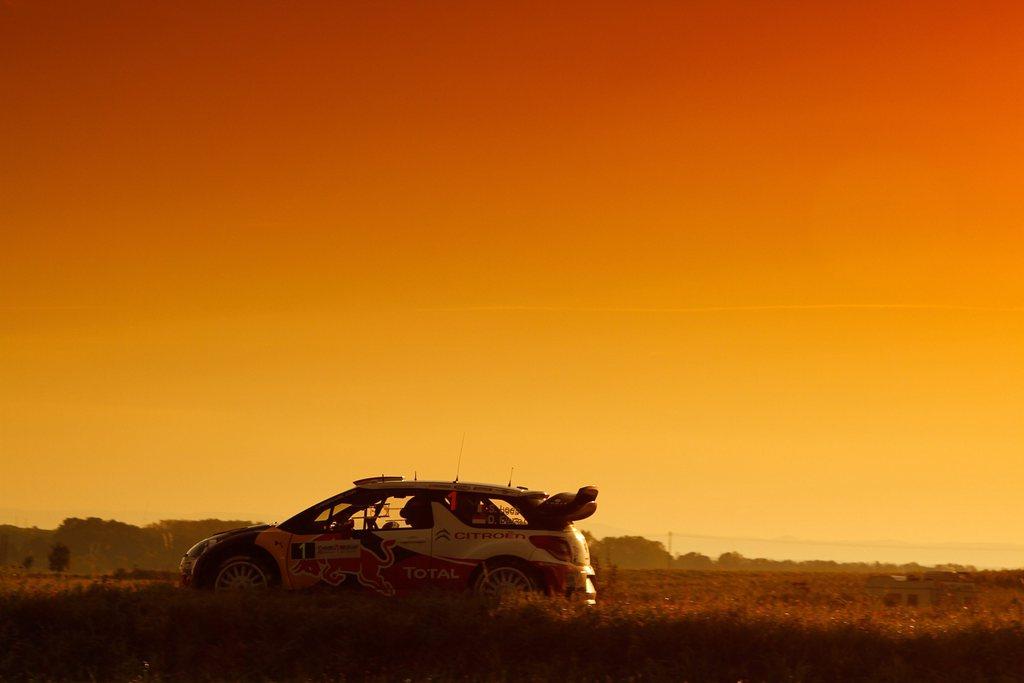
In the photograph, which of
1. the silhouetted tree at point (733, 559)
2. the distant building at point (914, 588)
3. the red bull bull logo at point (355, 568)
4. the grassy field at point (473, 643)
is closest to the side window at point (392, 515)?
the red bull bull logo at point (355, 568)

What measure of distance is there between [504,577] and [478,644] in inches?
107

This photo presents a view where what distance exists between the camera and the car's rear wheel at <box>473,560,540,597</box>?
1983cm

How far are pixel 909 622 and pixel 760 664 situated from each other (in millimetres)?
2492

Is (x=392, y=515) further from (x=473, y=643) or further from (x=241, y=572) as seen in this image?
(x=473, y=643)

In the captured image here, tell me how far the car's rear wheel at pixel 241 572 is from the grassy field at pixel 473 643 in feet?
5.76

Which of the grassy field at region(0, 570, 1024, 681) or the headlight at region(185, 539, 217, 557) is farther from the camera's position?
the headlight at region(185, 539, 217, 557)

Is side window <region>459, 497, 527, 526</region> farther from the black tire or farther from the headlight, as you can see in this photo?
the headlight

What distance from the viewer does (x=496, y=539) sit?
65.9ft

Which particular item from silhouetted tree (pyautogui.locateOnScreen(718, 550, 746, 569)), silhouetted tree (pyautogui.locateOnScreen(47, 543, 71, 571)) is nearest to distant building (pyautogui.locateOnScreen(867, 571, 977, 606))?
silhouetted tree (pyautogui.locateOnScreen(47, 543, 71, 571))

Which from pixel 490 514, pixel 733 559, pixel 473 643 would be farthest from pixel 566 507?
pixel 733 559

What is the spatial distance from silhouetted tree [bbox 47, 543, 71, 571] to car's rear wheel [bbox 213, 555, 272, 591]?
24469mm

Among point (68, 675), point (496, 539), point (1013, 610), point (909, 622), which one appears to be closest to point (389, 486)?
point (496, 539)

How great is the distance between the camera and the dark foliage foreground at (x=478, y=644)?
1684 centimetres

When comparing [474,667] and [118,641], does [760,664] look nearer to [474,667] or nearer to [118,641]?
[474,667]
